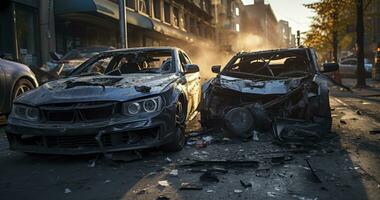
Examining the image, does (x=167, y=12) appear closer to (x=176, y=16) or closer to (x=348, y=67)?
(x=176, y=16)

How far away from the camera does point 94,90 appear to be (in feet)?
17.2

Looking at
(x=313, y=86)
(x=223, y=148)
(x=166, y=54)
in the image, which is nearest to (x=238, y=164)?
(x=223, y=148)

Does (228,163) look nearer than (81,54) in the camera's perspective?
Yes

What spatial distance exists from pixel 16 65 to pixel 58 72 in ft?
7.87

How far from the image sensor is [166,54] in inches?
288

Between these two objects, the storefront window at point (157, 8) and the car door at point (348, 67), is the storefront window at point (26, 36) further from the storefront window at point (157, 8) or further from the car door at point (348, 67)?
the car door at point (348, 67)

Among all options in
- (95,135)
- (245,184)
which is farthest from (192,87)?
(245,184)

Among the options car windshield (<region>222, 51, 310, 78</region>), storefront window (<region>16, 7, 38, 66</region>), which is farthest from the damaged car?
storefront window (<region>16, 7, 38, 66</region>)

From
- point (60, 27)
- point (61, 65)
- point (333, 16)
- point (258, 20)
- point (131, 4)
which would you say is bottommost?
point (61, 65)

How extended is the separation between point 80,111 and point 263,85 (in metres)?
2.95

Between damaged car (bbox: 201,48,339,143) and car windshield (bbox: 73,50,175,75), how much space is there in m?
0.80

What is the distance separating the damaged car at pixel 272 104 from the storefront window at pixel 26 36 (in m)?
10.3

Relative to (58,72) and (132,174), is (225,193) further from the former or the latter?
(58,72)

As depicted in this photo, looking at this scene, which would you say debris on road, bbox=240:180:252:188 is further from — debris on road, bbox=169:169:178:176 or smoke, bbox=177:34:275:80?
smoke, bbox=177:34:275:80
